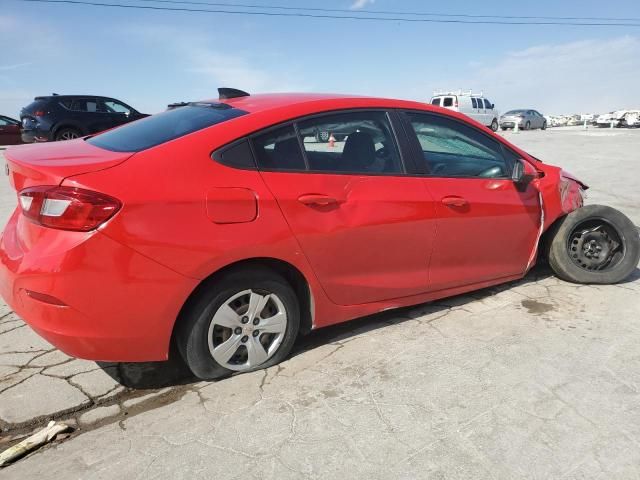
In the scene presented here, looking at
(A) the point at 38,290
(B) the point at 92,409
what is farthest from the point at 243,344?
(A) the point at 38,290

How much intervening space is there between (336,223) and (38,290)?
1504mm

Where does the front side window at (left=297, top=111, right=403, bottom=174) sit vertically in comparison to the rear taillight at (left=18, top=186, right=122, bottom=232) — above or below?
above

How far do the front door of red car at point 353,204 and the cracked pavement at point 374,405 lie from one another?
0.46 metres

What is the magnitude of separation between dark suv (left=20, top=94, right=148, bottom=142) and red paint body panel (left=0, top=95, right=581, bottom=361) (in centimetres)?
1301

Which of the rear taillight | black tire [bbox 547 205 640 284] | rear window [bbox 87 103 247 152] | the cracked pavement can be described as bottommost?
the cracked pavement

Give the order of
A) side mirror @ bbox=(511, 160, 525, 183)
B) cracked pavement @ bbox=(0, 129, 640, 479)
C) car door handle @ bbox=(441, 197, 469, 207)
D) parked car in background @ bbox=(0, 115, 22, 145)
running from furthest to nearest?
parked car in background @ bbox=(0, 115, 22, 145), side mirror @ bbox=(511, 160, 525, 183), car door handle @ bbox=(441, 197, 469, 207), cracked pavement @ bbox=(0, 129, 640, 479)

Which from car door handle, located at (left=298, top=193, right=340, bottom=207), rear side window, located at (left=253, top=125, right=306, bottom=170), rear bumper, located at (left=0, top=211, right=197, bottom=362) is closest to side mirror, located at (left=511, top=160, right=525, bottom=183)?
car door handle, located at (left=298, top=193, right=340, bottom=207)

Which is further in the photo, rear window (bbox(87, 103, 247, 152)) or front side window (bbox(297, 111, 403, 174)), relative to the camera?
front side window (bbox(297, 111, 403, 174))

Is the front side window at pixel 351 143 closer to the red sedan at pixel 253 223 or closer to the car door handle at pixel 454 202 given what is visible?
the red sedan at pixel 253 223

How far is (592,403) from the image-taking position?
2.52 m

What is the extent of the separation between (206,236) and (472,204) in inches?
72.4

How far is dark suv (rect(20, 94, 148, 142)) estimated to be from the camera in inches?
555

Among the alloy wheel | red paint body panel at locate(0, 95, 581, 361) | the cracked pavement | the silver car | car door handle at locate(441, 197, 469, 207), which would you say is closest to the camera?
the cracked pavement

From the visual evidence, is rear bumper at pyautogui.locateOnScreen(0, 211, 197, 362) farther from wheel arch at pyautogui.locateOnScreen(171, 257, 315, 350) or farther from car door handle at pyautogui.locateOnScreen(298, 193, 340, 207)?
car door handle at pyautogui.locateOnScreen(298, 193, 340, 207)
